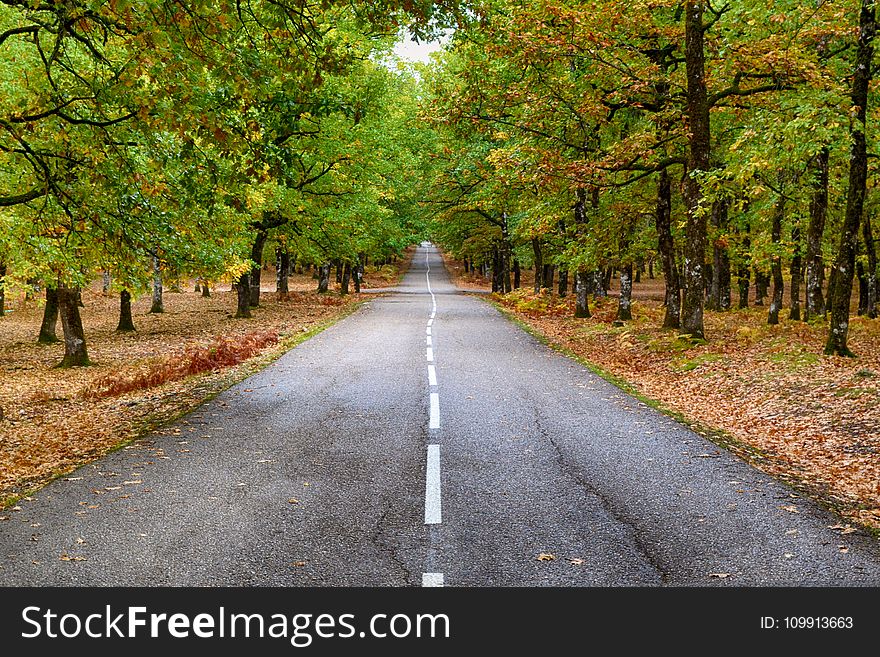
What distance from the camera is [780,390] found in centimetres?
1146

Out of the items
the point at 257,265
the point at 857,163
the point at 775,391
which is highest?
the point at 857,163

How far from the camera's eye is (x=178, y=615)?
13.9ft

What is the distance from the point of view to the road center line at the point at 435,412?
927 cm

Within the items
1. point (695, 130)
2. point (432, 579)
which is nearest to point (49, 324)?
point (695, 130)

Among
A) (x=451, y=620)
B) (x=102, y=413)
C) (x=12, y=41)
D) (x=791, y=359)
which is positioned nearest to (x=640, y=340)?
(x=791, y=359)

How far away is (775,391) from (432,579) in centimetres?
934

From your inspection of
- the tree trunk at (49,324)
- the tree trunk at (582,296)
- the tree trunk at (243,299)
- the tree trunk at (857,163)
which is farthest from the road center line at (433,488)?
the tree trunk at (243,299)

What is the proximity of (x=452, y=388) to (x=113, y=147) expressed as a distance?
702 cm

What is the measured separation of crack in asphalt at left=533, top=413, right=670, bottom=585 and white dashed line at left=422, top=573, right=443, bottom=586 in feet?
5.35

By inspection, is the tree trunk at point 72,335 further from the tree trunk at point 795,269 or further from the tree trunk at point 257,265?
the tree trunk at point 795,269

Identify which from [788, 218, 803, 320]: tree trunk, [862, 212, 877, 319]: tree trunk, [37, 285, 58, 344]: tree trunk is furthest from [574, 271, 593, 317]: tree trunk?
[37, 285, 58, 344]: tree trunk

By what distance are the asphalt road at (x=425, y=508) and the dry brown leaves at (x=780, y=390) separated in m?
0.77

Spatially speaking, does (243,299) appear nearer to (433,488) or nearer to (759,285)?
(433,488)

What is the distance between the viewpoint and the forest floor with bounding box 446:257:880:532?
293 inches
